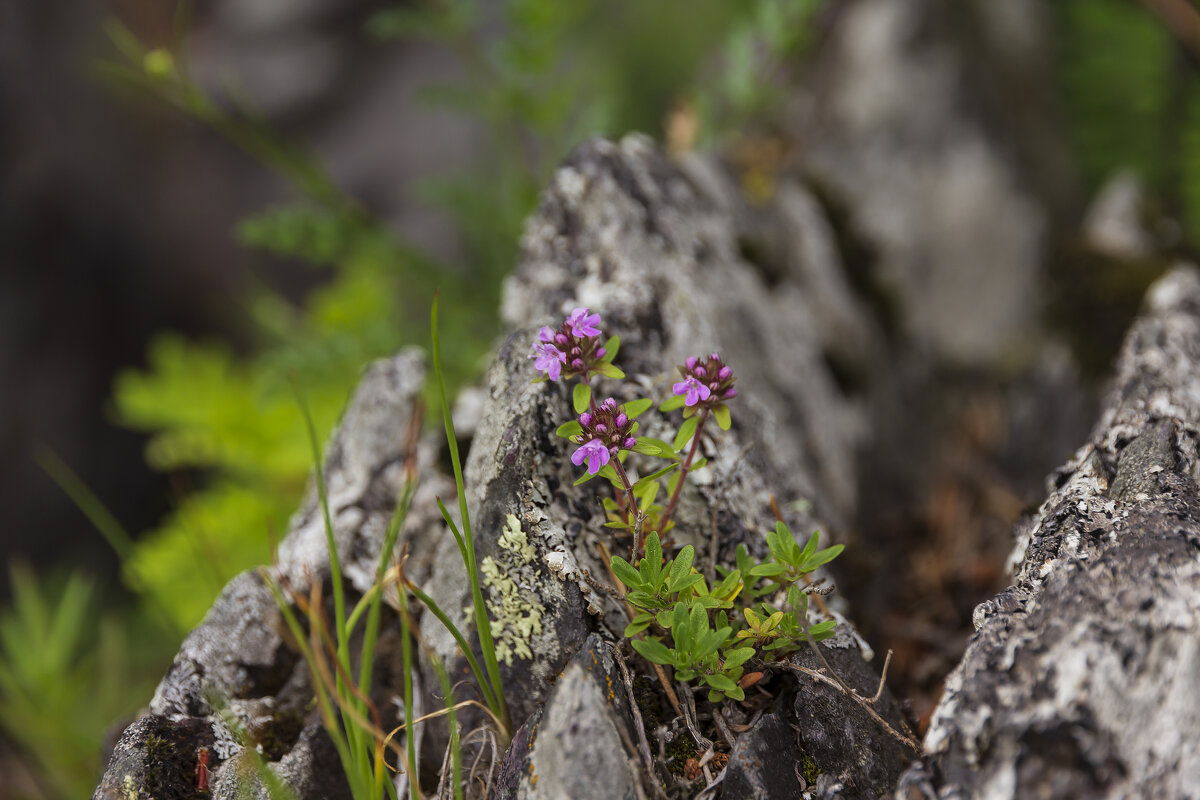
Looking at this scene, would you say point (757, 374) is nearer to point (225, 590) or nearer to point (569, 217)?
point (569, 217)

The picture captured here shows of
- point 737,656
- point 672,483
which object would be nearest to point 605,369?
point 672,483

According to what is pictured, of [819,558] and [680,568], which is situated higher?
[680,568]

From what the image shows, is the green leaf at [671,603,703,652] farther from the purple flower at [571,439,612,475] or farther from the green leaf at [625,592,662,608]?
the purple flower at [571,439,612,475]

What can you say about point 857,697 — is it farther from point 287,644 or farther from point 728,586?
point 287,644

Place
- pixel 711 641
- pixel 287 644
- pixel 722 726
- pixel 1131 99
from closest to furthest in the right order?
1. pixel 711 641
2. pixel 722 726
3. pixel 287 644
4. pixel 1131 99

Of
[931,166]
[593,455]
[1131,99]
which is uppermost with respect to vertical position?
[931,166]

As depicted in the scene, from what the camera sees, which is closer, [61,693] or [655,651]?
[655,651]

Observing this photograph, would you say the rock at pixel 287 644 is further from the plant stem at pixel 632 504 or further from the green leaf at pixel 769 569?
the green leaf at pixel 769 569
